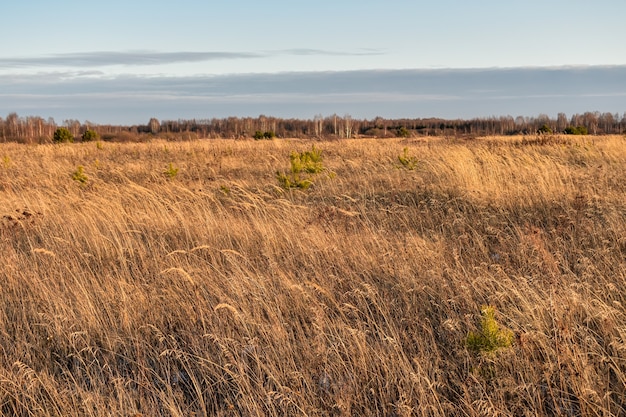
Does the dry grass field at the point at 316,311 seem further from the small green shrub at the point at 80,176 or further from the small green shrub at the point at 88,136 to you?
the small green shrub at the point at 88,136

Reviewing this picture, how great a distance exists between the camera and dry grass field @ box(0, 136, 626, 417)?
8.57 feet

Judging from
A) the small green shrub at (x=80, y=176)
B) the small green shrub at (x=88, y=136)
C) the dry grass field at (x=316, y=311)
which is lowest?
the dry grass field at (x=316, y=311)

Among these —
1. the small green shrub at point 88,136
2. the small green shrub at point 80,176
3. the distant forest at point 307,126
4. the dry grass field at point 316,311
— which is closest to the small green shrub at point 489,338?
the dry grass field at point 316,311

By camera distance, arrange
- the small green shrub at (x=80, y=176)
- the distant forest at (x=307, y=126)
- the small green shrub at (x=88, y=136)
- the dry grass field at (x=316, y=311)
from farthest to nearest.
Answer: the distant forest at (x=307, y=126) → the small green shrub at (x=88, y=136) → the small green shrub at (x=80, y=176) → the dry grass field at (x=316, y=311)

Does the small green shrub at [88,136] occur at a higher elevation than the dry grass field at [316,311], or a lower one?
higher

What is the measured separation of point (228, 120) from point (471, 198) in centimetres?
7245

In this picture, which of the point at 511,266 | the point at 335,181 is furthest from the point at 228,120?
the point at 511,266

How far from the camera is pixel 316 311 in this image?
3.16 metres

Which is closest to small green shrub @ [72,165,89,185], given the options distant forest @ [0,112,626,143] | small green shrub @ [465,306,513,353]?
small green shrub @ [465,306,513,353]

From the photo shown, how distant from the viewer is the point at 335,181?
905 cm

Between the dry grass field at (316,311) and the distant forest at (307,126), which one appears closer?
the dry grass field at (316,311)

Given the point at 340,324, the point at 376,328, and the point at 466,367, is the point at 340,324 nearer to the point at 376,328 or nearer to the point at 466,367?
the point at 376,328

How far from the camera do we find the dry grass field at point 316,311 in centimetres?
261

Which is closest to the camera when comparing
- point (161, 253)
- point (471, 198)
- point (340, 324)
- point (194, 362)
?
point (194, 362)
